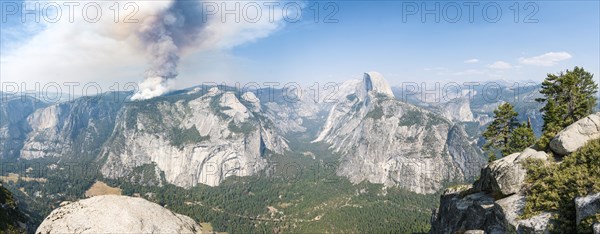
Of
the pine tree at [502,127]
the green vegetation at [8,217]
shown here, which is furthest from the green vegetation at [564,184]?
the green vegetation at [8,217]

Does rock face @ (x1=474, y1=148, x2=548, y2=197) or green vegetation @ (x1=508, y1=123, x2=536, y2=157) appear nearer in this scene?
rock face @ (x1=474, y1=148, x2=548, y2=197)

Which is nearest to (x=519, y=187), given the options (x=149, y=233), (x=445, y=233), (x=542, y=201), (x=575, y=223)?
(x=542, y=201)

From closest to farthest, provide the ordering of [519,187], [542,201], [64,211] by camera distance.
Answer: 1. [64,211]
2. [542,201]
3. [519,187]

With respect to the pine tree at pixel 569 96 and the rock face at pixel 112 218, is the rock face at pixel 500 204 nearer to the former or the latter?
the pine tree at pixel 569 96

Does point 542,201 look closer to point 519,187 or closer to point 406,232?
point 519,187

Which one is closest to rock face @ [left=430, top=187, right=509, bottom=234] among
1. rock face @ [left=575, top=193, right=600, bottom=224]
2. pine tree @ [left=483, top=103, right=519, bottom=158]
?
rock face @ [left=575, top=193, right=600, bottom=224]

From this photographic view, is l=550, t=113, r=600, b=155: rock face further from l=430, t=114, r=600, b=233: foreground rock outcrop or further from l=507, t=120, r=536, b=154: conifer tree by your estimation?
l=507, t=120, r=536, b=154: conifer tree

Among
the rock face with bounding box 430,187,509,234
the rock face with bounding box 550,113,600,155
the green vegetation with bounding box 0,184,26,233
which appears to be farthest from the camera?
the green vegetation with bounding box 0,184,26,233
